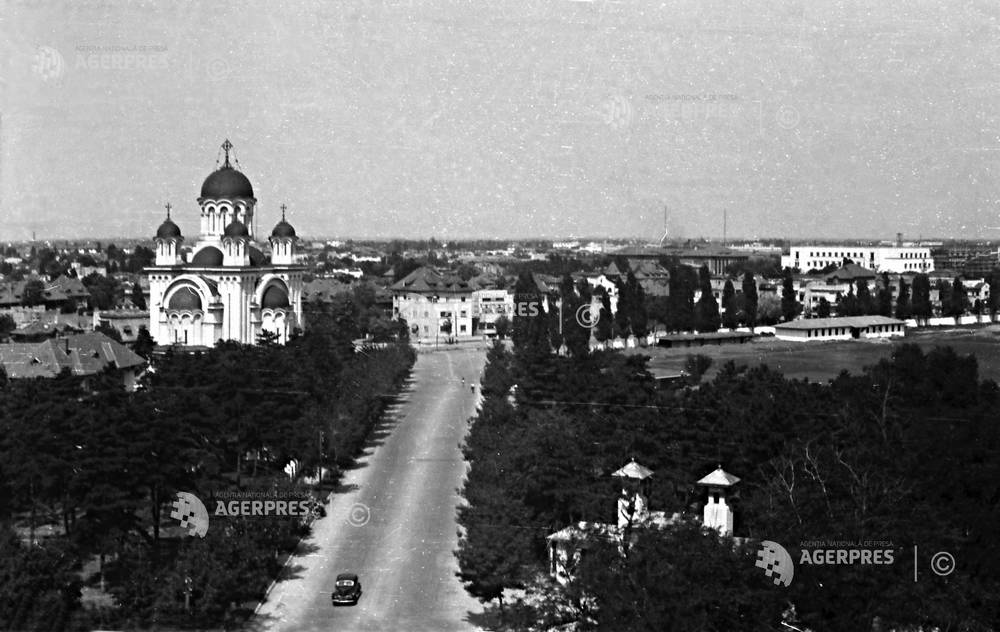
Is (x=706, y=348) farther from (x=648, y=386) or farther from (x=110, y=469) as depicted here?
(x=110, y=469)

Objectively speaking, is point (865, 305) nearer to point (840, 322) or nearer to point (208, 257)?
point (840, 322)

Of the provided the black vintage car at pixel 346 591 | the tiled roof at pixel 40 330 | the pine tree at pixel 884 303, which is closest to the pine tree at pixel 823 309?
the pine tree at pixel 884 303

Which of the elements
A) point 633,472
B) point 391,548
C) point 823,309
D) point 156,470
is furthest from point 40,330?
point 823,309

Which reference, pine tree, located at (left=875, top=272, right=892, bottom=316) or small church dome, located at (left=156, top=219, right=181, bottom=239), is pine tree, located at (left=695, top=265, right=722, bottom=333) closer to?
pine tree, located at (left=875, top=272, right=892, bottom=316)

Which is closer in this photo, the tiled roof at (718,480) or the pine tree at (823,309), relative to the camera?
the tiled roof at (718,480)

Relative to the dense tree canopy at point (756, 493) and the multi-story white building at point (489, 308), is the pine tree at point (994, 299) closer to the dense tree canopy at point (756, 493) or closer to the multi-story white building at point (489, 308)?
the multi-story white building at point (489, 308)

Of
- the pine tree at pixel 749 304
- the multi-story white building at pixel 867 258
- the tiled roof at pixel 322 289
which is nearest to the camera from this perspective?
the pine tree at pixel 749 304

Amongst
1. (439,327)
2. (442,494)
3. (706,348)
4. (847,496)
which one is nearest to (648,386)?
(442,494)
